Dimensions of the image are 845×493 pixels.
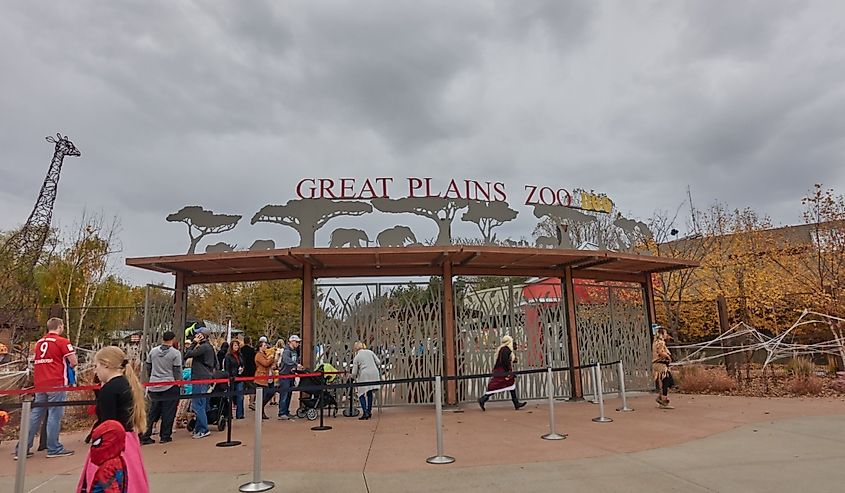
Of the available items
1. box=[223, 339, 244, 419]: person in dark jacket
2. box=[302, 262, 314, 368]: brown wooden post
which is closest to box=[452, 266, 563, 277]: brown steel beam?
box=[302, 262, 314, 368]: brown wooden post

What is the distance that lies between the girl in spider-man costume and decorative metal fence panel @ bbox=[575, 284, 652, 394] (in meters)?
10.1

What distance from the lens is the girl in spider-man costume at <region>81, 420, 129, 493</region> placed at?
10.6 feet

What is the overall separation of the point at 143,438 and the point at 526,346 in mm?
7538

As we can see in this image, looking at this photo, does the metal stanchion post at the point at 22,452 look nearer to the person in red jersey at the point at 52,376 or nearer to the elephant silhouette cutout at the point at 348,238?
the person in red jersey at the point at 52,376

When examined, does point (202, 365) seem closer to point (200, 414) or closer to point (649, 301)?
point (200, 414)

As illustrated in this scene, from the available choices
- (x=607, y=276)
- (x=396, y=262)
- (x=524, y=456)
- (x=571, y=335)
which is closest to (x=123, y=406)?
(x=524, y=456)

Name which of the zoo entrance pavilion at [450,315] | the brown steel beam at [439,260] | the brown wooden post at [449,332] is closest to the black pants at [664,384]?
the zoo entrance pavilion at [450,315]

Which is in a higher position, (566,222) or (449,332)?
(566,222)

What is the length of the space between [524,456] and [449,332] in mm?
4767

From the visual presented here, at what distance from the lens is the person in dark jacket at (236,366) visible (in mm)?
9078

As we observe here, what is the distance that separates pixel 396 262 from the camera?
36.5ft

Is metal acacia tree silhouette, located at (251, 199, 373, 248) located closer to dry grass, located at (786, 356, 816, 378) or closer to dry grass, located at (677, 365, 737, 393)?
dry grass, located at (677, 365, 737, 393)

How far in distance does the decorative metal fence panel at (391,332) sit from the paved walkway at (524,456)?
1.56 m

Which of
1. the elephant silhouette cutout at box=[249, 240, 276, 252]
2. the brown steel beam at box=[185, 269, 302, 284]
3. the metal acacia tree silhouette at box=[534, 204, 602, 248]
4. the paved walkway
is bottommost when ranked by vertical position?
the paved walkway
